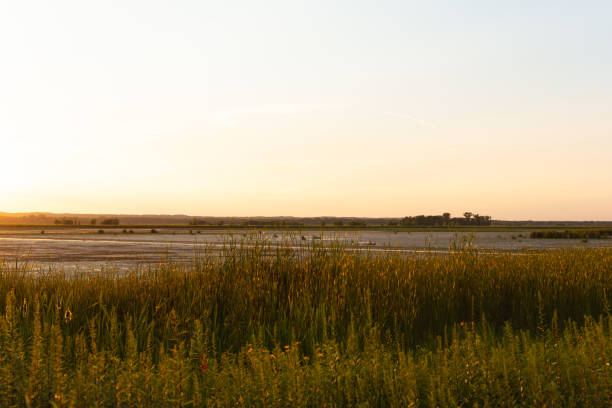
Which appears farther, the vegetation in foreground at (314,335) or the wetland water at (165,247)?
the wetland water at (165,247)

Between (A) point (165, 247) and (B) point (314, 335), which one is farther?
(A) point (165, 247)

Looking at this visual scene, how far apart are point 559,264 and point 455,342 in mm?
10689

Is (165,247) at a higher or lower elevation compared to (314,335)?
lower

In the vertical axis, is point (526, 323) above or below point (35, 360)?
below

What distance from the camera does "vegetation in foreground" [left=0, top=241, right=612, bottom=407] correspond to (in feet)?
15.4

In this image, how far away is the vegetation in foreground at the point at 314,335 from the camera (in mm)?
4684

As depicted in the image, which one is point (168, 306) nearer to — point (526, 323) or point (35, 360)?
point (35, 360)

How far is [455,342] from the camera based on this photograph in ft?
16.7

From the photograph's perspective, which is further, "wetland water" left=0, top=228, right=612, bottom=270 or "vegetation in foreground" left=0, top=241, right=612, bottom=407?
"wetland water" left=0, top=228, right=612, bottom=270

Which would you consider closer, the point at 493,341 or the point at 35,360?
the point at 35,360

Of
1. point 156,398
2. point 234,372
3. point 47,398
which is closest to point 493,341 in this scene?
point 234,372

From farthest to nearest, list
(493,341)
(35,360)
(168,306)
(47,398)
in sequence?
(168,306)
(493,341)
(47,398)
(35,360)

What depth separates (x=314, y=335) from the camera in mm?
8086

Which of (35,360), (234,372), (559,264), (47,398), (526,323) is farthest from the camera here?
(559,264)
